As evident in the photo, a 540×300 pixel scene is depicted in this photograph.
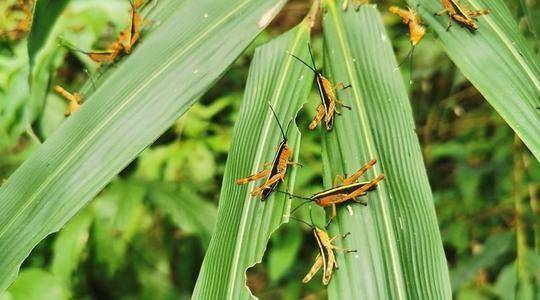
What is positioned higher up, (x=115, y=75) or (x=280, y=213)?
(x=115, y=75)

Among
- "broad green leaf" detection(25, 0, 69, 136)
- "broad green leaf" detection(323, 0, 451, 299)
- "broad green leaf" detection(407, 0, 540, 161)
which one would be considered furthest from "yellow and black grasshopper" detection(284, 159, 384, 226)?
"broad green leaf" detection(25, 0, 69, 136)

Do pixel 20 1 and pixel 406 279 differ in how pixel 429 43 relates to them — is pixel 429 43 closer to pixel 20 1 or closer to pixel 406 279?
pixel 20 1

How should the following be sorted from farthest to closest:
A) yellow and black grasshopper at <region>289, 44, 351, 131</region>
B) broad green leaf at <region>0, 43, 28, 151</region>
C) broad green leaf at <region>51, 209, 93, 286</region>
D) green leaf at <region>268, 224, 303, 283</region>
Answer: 1. green leaf at <region>268, 224, 303, 283</region>
2. broad green leaf at <region>51, 209, 93, 286</region>
3. broad green leaf at <region>0, 43, 28, 151</region>
4. yellow and black grasshopper at <region>289, 44, 351, 131</region>

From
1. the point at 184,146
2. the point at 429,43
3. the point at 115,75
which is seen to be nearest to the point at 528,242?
the point at 429,43

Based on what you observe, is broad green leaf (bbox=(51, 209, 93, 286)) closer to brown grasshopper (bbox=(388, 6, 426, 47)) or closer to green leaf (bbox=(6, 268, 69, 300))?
green leaf (bbox=(6, 268, 69, 300))

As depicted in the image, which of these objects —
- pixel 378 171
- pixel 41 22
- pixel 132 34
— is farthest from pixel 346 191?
pixel 41 22

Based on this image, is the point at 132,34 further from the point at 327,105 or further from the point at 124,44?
the point at 327,105

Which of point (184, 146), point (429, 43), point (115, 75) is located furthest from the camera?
point (429, 43)

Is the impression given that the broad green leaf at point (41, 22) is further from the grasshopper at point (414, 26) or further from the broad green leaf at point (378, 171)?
the grasshopper at point (414, 26)

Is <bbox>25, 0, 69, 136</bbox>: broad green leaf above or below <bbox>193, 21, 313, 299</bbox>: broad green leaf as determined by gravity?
above
